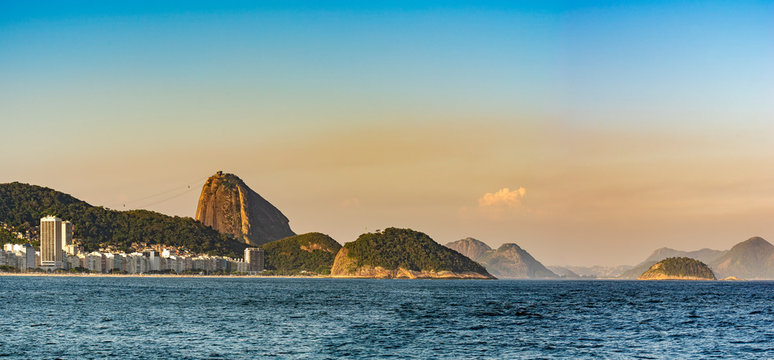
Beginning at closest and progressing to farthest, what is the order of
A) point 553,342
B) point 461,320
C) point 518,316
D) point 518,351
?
point 518,351 → point 553,342 → point 461,320 → point 518,316

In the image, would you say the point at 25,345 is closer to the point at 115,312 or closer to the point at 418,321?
the point at 115,312

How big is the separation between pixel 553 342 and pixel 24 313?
226ft

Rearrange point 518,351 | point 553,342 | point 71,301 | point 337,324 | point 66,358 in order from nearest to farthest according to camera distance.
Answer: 1. point 66,358
2. point 518,351
3. point 553,342
4. point 337,324
5. point 71,301

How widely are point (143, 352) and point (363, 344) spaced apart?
19.2 meters

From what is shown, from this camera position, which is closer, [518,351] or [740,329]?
[518,351]

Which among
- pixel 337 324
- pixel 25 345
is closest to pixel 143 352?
pixel 25 345

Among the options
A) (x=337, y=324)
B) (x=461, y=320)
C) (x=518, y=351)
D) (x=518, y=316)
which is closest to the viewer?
(x=518, y=351)

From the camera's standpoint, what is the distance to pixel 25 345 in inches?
2518

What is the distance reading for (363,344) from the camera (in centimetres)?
6694

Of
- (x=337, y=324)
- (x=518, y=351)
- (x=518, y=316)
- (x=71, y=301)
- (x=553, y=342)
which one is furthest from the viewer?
(x=71, y=301)

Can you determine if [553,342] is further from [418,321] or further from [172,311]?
[172,311]

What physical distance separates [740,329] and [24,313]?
9021cm

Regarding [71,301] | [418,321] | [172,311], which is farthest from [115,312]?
[418,321]

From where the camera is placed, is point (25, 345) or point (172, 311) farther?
point (172, 311)
